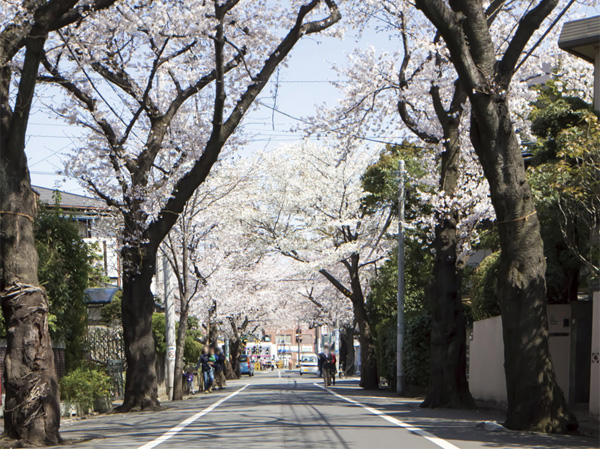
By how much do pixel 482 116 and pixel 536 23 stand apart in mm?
1750

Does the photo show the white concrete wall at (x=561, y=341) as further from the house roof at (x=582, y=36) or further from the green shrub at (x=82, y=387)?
the green shrub at (x=82, y=387)

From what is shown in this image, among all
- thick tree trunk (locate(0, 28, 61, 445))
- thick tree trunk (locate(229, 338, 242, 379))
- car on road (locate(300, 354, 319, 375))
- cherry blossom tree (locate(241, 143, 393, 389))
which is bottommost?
car on road (locate(300, 354, 319, 375))

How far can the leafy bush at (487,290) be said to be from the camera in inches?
895

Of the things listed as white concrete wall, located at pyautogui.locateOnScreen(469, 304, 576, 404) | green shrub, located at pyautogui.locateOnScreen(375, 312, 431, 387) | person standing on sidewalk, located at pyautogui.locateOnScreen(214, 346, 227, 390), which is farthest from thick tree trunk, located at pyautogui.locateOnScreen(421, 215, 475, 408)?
person standing on sidewalk, located at pyautogui.locateOnScreen(214, 346, 227, 390)

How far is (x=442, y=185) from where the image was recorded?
2145 centimetres

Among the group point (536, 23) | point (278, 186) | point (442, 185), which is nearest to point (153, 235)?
point (442, 185)

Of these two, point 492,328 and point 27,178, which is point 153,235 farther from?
point 492,328

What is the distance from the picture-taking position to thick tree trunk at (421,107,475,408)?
Answer: 803 inches

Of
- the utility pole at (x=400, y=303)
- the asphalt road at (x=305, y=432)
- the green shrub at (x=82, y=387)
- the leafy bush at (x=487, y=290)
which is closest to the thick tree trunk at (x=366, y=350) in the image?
the utility pole at (x=400, y=303)

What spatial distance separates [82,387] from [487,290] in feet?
36.1

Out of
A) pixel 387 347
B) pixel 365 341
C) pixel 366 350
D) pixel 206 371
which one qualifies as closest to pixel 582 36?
pixel 387 347

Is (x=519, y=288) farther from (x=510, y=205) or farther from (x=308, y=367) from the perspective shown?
(x=308, y=367)

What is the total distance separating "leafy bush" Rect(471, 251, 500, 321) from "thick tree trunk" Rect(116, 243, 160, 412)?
9001mm

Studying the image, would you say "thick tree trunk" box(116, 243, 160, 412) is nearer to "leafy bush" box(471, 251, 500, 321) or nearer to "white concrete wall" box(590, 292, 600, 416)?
"leafy bush" box(471, 251, 500, 321)
